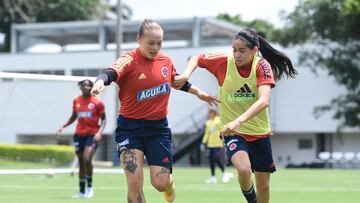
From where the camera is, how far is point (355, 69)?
50.2 meters

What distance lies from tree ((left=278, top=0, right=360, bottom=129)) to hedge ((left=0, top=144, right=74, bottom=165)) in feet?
Result: 83.4

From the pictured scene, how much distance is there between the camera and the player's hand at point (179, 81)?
9719 millimetres

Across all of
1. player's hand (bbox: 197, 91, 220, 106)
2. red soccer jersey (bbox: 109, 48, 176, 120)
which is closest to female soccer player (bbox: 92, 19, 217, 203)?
red soccer jersey (bbox: 109, 48, 176, 120)

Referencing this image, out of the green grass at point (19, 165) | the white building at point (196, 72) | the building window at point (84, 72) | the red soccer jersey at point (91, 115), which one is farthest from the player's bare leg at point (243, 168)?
the building window at point (84, 72)

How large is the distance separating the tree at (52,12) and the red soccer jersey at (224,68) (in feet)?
200

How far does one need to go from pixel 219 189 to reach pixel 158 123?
9.33 m

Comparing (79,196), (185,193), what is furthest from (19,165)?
(79,196)

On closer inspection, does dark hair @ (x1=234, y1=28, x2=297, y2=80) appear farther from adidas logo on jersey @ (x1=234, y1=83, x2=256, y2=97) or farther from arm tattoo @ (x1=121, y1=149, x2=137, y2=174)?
arm tattoo @ (x1=121, y1=149, x2=137, y2=174)

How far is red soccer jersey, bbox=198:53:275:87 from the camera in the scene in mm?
9562

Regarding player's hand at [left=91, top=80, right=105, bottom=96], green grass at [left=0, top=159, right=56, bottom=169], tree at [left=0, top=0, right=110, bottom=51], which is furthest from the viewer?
tree at [left=0, top=0, right=110, bottom=51]

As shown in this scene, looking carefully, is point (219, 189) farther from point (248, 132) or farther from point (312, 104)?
point (312, 104)

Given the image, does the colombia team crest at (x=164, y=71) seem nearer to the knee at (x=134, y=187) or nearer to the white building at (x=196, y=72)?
the knee at (x=134, y=187)

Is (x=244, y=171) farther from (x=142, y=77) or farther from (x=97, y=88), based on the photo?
(x=97, y=88)

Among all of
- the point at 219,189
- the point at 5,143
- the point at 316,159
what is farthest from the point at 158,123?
the point at 316,159
